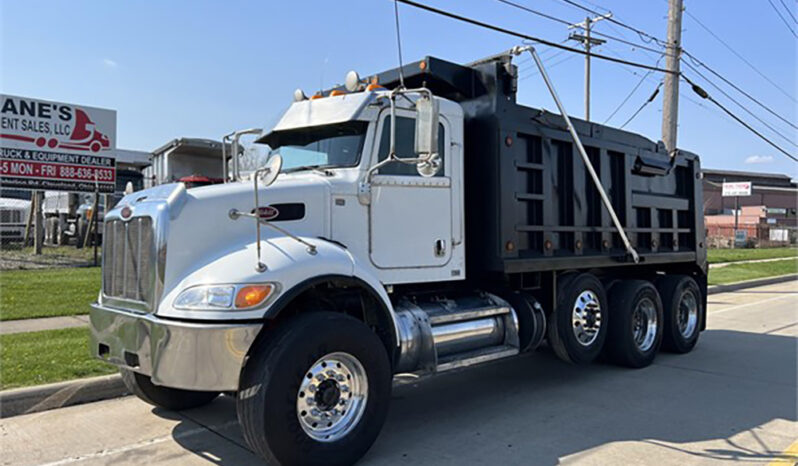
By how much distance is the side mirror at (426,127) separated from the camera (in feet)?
15.3

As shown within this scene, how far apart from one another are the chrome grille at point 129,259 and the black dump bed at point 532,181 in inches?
121

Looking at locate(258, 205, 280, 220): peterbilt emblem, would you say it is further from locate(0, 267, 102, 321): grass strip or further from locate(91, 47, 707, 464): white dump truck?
locate(0, 267, 102, 321): grass strip

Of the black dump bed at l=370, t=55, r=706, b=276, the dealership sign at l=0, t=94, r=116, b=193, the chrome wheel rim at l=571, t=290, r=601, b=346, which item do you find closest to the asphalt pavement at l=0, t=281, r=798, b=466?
the chrome wheel rim at l=571, t=290, r=601, b=346

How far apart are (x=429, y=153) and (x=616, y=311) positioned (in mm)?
3813

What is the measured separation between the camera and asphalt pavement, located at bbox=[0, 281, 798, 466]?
4.56 metres

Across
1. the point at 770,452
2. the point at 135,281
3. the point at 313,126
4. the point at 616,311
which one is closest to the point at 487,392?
the point at 616,311

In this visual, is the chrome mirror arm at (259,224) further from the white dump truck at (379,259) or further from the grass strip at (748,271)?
the grass strip at (748,271)

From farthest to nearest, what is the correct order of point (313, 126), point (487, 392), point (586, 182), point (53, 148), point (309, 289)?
1. point (53, 148)
2. point (586, 182)
3. point (487, 392)
4. point (313, 126)
5. point (309, 289)

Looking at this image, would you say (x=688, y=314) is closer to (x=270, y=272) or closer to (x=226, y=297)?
(x=270, y=272)

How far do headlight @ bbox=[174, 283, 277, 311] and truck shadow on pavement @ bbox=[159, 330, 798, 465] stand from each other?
1.26m

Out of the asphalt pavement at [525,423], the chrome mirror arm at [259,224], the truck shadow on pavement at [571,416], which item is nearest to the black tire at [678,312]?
the truck shadow on pavement at [571,416]

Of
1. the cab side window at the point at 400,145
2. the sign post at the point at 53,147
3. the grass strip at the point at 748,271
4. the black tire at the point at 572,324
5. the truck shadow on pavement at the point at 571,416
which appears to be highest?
the sign post at the point at 53,147

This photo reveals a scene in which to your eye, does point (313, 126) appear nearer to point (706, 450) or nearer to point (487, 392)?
point (487, 392)

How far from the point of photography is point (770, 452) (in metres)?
4.64
